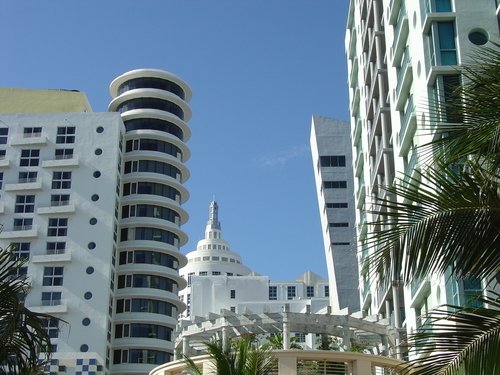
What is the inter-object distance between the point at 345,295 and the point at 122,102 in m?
27.9

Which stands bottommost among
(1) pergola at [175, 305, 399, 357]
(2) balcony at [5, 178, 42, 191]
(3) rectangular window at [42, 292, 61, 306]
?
(1) pergola at [175, 305, 399, 357]

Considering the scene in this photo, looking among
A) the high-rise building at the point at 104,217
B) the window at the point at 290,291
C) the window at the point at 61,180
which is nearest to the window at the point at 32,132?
the high-rise building at the point at 104,217

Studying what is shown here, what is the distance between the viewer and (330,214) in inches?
3260

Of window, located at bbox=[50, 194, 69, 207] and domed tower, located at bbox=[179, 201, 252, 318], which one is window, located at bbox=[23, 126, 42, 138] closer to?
window, located at bbox=[50, 194, 69, 207]

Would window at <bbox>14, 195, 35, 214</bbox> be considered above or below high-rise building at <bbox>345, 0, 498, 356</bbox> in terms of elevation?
above

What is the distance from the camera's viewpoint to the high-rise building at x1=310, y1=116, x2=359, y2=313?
76938 mm

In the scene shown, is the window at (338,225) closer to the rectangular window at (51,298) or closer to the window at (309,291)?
the rectangular window at (51,298)

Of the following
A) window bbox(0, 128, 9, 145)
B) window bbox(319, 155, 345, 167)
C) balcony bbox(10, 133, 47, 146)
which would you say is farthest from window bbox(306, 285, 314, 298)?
window bbox(0, 128, 9, 145)

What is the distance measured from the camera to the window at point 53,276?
75000 mm

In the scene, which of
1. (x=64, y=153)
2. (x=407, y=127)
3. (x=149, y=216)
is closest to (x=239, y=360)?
(x=407, y=127)

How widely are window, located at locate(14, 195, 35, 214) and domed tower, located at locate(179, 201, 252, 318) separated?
2438 inches

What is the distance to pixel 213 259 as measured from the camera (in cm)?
14312

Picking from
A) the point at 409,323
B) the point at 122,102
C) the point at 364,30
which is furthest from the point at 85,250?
the point at 409,323

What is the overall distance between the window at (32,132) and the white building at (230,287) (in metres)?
22.6
